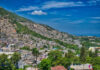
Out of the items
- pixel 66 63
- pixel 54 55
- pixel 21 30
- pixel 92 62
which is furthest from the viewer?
pixel 21 30

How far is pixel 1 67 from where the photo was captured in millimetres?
25797

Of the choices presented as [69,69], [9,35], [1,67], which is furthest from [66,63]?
[9,35]

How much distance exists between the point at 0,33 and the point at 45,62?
58483 mm

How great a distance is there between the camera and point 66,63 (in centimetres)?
2869

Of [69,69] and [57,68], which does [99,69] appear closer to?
[69,69]

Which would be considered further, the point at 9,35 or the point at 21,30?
the point at 21,30

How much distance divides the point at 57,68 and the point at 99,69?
6.64 m

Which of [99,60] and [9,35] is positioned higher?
[9,35]

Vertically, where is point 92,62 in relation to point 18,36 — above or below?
below

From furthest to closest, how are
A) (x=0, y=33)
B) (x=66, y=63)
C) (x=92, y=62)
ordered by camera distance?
1. (x=0, y=33)
2. (x=92, y=62)
3. (x=66, y=63)

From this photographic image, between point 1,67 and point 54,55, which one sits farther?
point 54,55

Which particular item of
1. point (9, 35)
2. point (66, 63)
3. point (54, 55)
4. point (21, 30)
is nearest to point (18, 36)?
point (9, 35)

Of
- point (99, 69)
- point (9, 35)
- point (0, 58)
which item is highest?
point (9, 35)

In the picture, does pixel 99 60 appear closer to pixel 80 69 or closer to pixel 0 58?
pixel 80 69
